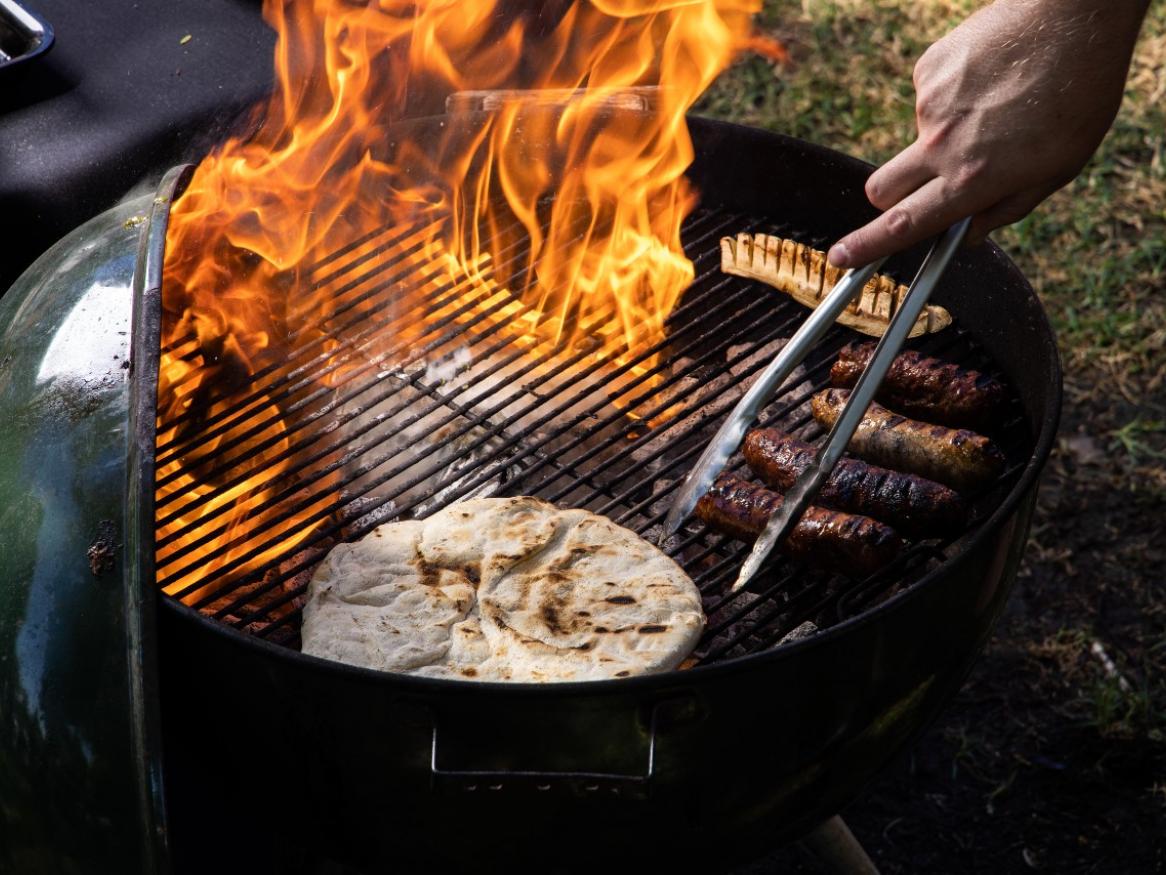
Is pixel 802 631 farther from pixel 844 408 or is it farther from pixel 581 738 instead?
pixel 581 738

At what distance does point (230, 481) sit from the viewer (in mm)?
3133

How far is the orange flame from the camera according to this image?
3.37 meters

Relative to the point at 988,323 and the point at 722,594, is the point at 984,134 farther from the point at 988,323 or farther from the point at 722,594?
the point at 722,594

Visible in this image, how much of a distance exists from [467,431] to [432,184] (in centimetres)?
116

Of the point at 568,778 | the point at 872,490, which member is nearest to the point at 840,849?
the point at 872,490

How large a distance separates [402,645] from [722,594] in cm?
86

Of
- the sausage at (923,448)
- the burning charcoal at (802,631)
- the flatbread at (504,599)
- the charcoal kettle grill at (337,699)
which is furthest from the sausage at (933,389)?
the flatbread at (504,599)

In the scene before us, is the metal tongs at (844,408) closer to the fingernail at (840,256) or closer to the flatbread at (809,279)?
the fingernail at (840,256)

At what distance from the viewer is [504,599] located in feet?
8.99

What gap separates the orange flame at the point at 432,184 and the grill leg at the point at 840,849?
147 centimetres

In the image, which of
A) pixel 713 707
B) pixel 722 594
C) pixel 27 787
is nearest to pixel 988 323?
pixel 722 594

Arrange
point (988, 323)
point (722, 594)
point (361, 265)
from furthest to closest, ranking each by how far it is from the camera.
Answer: point (361, 265) < point (988, 323) < point (722, 594)

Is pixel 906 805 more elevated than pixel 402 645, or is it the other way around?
pixel 402 645

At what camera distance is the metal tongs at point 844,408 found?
262 centimetres
